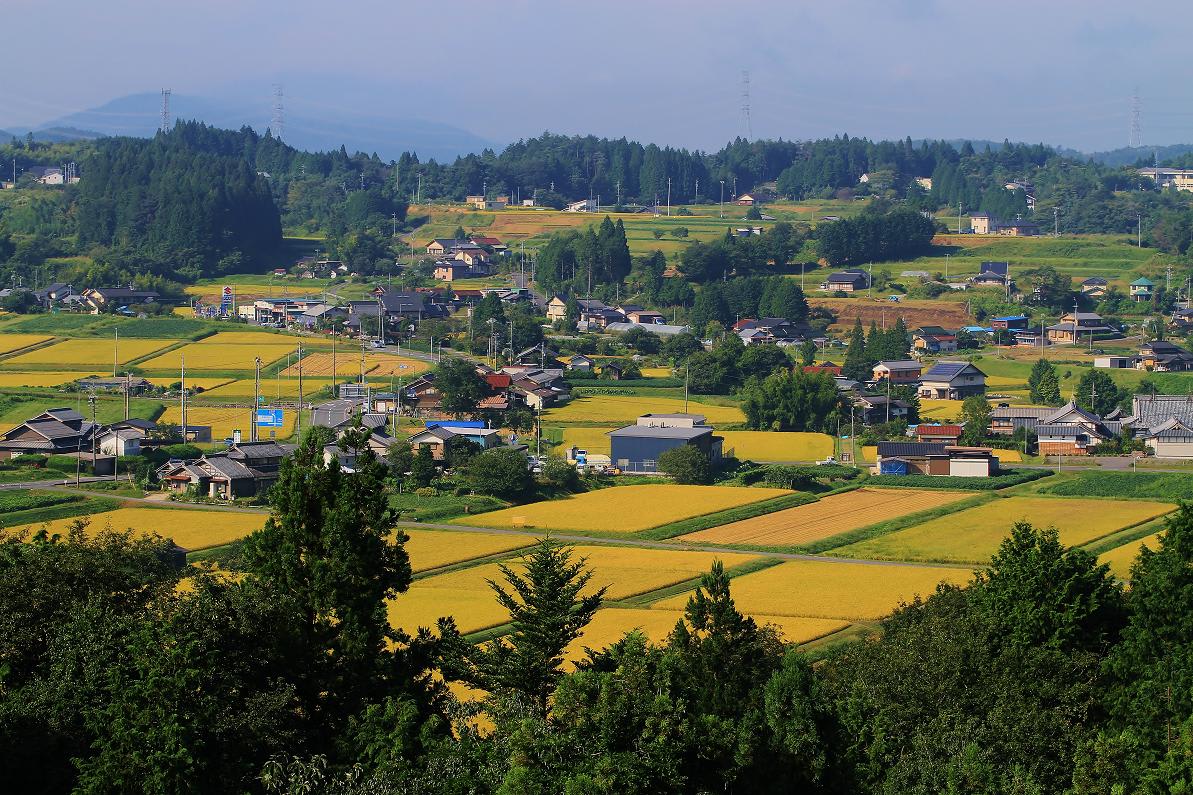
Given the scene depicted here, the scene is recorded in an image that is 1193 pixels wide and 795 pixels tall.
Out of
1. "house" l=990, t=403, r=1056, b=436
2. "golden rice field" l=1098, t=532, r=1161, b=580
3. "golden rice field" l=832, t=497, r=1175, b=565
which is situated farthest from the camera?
"house" l=990, t=403, r=1056, b=436

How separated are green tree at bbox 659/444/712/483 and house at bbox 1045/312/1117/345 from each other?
2660 cm

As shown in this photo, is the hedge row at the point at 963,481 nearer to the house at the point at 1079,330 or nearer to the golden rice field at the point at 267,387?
the golden rice field at the point at 267,387

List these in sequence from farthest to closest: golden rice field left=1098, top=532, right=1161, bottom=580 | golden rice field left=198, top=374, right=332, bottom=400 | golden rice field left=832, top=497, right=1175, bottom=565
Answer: golden rice field left=198, top=374, right=332, bottom=400 < golden rice field left=832, top=497, right=1175, bottom=565 < golden rice field left=1098, top=532, right=1161, bottom=580

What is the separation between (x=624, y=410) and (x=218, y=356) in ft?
47.2

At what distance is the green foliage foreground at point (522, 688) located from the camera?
38.8 ft

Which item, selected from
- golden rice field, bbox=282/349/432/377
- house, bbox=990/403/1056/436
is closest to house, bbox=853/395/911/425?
house, bbox=990/403/1056/436

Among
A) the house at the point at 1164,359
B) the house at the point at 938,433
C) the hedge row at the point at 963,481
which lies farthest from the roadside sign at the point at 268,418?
the house at the point at 1164,359

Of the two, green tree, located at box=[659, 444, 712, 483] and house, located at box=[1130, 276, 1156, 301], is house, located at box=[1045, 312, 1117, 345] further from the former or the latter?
green tree, located at box=[659, 444, 712, 483]

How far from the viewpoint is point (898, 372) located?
2023 inches

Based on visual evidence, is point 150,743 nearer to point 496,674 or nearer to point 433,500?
point 496,674

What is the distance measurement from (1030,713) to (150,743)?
809cm

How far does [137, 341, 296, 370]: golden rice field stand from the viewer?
165ft

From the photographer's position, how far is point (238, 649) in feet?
43.1

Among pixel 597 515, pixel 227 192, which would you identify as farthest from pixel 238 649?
pixel 227 192
